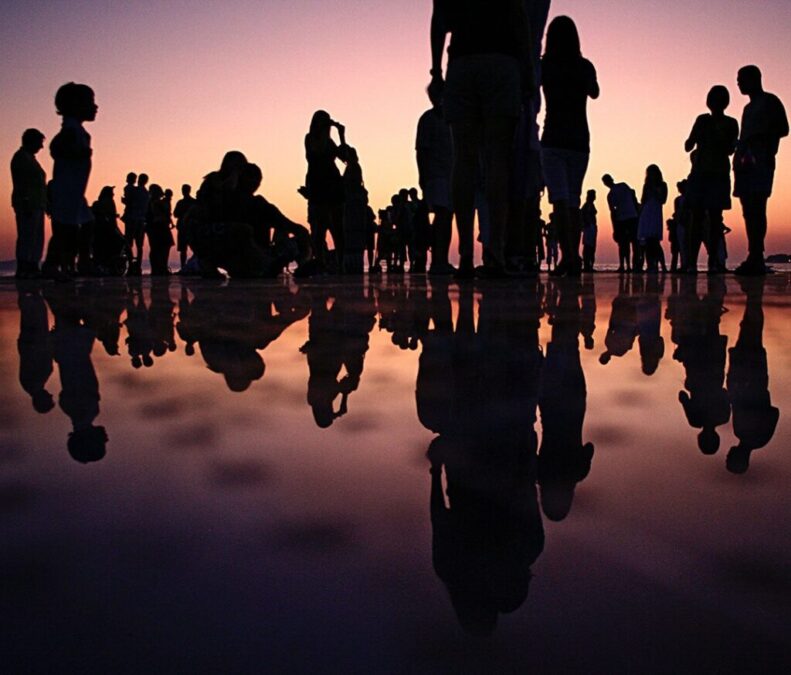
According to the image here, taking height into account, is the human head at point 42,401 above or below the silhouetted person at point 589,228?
below

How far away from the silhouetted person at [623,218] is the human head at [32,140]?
346 inches

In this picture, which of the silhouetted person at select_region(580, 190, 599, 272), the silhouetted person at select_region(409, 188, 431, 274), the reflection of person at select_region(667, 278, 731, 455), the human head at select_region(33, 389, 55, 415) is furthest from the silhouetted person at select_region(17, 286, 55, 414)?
the silhouetted person at select_region(580, 190, 599, 272)

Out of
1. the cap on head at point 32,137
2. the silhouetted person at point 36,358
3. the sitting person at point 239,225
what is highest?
the cap on head at point 32,137

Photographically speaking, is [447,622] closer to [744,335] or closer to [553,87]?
[744,335]

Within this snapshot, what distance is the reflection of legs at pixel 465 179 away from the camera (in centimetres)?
470

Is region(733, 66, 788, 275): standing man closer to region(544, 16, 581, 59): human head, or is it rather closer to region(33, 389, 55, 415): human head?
region(544, 16, 581, 59): human head

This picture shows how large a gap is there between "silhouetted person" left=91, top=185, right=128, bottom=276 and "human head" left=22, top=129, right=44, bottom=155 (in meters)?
4.31

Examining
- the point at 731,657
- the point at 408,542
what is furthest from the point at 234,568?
the point at 731,657

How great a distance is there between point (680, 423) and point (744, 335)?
99 centimetres

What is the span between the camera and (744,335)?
5.57ft

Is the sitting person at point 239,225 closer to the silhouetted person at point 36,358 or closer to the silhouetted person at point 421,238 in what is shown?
the silhouetted person at point 36,358

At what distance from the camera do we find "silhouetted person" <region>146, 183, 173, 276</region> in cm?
1402

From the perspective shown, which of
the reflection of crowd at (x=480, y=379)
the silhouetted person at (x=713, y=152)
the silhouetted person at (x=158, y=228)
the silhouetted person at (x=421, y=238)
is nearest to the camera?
the reflection of crowd at (x=480, y=379)

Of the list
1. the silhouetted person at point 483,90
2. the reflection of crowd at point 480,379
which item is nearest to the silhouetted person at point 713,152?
the silhouetted person at point 483,90
